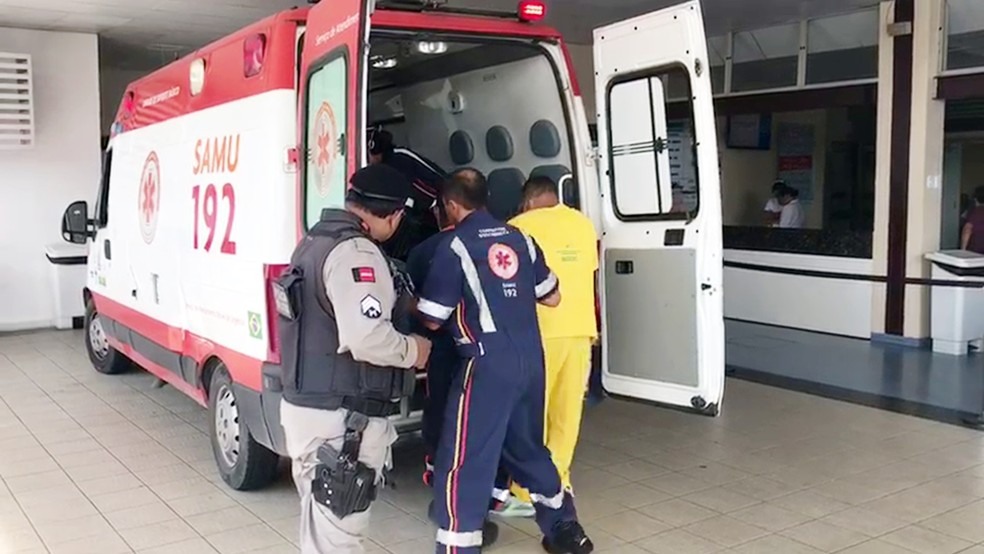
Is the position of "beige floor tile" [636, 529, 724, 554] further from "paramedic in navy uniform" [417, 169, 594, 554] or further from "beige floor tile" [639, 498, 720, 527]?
"paramedic in navy uniform" [417, 169, 594, 554]

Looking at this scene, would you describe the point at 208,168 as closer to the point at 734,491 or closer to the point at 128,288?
the point at 128,288

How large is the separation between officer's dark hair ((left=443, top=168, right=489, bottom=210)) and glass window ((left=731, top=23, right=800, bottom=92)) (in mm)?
6982

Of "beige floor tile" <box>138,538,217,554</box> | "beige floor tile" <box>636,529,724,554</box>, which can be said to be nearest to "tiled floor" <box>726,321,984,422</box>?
"beige floor tile" <box>636,529,724,554</box>

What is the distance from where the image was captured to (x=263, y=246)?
3.92 m

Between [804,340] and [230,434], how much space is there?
6.16 metres

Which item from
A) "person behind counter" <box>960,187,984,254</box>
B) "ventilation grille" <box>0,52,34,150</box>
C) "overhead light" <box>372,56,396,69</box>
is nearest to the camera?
"overhead light" <box>372,56,396,69</box>

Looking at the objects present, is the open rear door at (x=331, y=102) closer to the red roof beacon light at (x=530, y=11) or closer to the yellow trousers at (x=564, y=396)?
the red roof beacon light at (x=530, y=11)

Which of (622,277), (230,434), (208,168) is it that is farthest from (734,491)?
(208,168)

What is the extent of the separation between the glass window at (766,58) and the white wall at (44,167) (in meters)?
6.95

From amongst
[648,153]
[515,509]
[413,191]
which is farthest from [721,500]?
[413,191]

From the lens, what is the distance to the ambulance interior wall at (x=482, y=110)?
461 cm

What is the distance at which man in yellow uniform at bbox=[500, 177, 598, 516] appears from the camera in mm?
3924

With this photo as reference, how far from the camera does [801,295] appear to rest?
9383 mm

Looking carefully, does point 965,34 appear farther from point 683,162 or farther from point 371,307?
point 371,307
